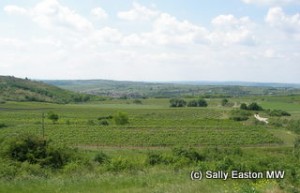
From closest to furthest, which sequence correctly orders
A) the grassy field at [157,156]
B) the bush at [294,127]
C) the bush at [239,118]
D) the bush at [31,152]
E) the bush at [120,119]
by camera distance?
the grassy field at [157,156] < the bush at [31,152] < the bush at [294,127] < the bush at [120,119] < the bush at [239,118]

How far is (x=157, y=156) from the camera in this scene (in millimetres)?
27672

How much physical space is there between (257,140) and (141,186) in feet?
161

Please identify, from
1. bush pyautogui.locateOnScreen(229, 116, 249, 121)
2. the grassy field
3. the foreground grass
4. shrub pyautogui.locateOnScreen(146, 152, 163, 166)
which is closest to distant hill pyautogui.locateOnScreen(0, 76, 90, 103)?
the grassy field

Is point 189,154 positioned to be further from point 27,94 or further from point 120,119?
point 27,94

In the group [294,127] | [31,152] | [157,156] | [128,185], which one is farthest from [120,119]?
[128,185]

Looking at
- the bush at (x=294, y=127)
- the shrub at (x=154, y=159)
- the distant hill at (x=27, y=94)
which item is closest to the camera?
the shrub at (x=154, y=159)

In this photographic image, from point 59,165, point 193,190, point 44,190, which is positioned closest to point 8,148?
point 59,165

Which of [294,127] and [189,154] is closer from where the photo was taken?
[189,154]

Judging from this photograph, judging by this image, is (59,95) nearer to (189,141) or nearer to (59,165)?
(189,141)

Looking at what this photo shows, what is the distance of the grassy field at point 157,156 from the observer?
39.4 ft

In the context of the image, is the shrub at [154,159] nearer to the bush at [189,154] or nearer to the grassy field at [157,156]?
the grassy field at [157,156]

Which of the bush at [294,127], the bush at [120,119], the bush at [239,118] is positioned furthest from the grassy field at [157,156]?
the bush at [239,118]

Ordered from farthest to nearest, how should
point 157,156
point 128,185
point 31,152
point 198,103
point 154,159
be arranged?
1. point 198,103
2. point 157,156
3. point 154,159
4. point 31,152
5. point 128,185

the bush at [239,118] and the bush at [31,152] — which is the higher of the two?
the bush at [31,152]
